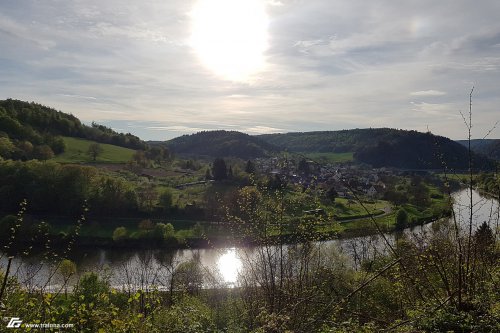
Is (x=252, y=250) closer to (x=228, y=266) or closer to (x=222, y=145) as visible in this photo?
(x=228, y=266)

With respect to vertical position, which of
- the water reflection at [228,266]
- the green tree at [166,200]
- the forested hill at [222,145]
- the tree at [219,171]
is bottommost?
the water reflection at [228,266]

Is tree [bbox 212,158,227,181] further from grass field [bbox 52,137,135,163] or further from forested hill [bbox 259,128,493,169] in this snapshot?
forested hill [bbox 259,128,493,169]

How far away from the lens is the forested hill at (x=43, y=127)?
266 feet

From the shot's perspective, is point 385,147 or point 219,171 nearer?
point 219,171

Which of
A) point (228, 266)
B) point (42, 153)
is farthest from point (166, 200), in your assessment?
point (42, 153)

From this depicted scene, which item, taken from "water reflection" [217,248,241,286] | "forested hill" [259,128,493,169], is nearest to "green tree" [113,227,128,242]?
"water reflection" [217,248,241,286]

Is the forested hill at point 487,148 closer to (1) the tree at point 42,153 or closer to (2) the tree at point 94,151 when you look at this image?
(1) the tree at point 42,153

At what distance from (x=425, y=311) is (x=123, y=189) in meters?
50.9

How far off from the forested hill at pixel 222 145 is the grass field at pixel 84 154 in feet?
184

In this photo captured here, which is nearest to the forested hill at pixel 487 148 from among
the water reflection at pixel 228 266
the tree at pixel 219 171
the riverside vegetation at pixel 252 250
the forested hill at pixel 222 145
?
the riverside vegetation at pixel 252 250

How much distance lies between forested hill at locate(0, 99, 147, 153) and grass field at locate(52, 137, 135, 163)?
355 cm

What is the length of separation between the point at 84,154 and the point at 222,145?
251ft

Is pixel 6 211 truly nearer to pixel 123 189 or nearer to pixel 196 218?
pixel 123 189

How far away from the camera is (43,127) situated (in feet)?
310
